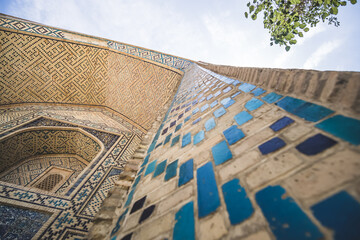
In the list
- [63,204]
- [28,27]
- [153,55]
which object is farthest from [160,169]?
[28,27]

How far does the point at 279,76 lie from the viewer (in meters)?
0.94

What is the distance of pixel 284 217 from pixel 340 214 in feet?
0.32

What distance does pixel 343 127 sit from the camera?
0.47 meters

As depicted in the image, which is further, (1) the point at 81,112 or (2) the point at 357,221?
(1) the point at 81,112

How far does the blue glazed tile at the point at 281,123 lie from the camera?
0.62 meters

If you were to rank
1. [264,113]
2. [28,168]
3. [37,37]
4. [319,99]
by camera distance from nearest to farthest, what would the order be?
1. [319,99]
2. [264,113]
3. [28,168]
4. [37,37]

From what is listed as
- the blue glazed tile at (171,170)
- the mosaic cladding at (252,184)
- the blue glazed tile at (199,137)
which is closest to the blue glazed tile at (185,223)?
the mosaic cladding at (252,184)

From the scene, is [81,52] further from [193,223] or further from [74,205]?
[193,223]

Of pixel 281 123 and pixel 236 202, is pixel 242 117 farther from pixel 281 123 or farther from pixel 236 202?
pixel 236 202

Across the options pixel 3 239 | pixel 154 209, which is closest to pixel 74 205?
pixel 3 239

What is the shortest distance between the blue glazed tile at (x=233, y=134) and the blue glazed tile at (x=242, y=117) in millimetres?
44

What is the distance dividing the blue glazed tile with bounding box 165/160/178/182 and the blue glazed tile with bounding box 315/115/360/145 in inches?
24.2

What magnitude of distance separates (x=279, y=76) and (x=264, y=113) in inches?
12.5

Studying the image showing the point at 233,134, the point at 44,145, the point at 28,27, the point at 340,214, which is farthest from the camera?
the point at 28,27
